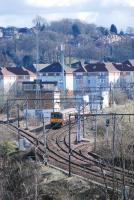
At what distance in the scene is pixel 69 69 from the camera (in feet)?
144

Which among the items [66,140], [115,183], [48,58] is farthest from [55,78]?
[115,183]

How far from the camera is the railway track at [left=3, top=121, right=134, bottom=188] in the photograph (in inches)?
497

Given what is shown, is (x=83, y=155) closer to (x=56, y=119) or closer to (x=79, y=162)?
(x=79, y=162)

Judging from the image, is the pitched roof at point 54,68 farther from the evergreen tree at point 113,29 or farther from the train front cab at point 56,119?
the evergreen tree at point 113,29

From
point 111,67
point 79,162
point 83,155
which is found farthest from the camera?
point 111,67

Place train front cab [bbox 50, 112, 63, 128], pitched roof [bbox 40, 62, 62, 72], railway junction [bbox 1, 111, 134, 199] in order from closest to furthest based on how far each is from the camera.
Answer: railway junction [bbox 1, 111, 134, 199] < train front cab [bbox 50, 112, 63, 128] < pitched roof [bbox 40, 62, 62, 72]

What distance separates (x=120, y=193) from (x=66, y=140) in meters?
8.03

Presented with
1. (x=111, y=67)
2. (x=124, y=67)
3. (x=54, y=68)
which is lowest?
(x=124, y=67)

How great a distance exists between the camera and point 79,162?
1558 centimetres

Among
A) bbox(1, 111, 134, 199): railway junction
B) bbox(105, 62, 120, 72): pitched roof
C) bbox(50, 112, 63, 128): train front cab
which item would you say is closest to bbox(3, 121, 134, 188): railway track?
bbox(1, 111, 134, 199): railway junction

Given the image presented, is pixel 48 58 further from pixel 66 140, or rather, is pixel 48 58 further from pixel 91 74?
pixel 66 140

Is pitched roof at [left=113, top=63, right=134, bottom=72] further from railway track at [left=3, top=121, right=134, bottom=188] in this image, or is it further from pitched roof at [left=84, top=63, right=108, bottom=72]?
railway track at [left=3, top=121, right=134, bottom=188]

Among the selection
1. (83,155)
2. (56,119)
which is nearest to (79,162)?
(83,155)

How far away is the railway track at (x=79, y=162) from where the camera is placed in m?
12.6
